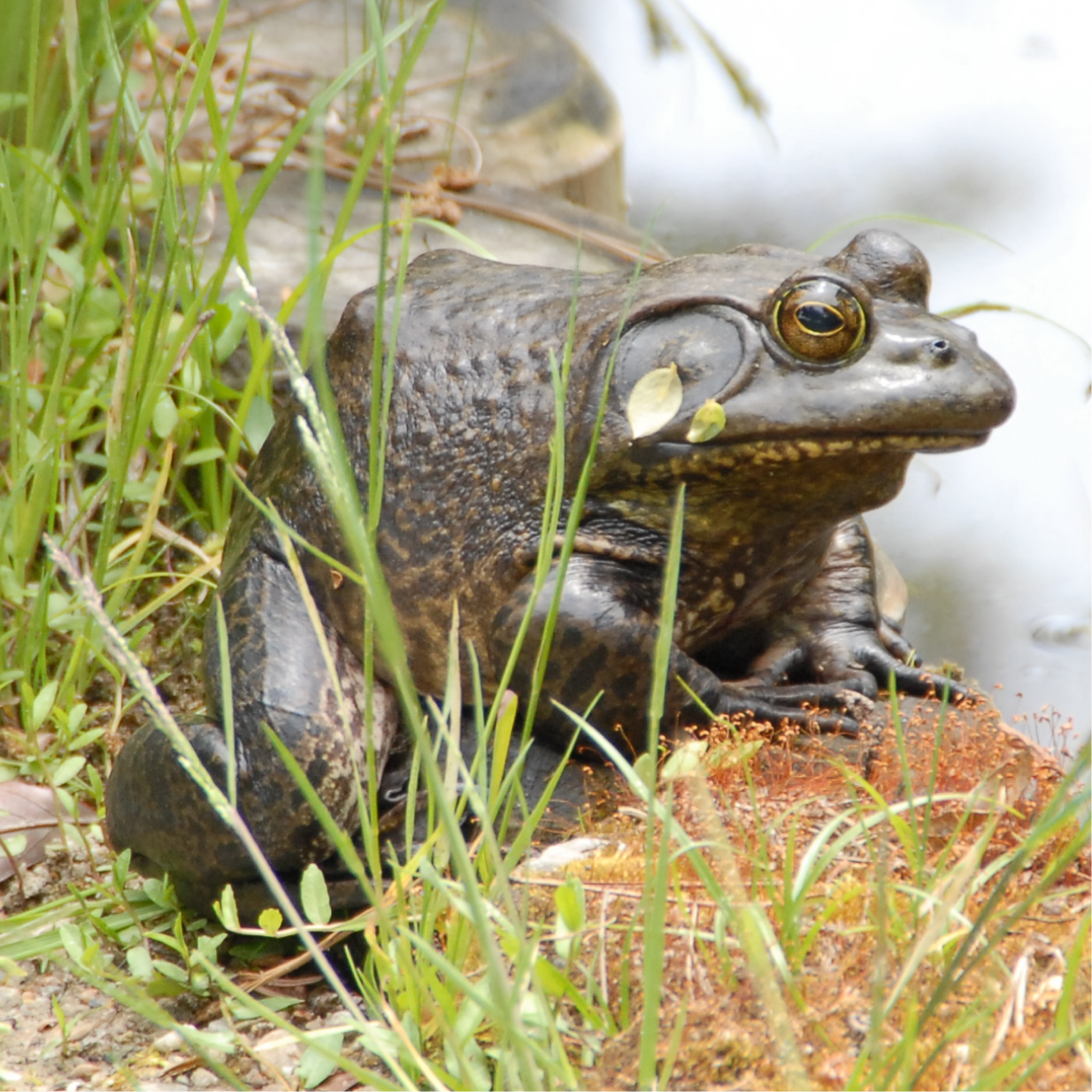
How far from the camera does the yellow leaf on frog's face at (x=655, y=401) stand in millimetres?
1950

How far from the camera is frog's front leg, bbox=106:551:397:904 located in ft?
6.67

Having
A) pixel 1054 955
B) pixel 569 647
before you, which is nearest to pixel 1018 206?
pixel 569 647

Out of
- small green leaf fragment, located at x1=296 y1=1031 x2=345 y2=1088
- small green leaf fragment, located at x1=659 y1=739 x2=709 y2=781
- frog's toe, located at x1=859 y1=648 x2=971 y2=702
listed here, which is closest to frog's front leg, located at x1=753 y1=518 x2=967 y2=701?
frog's toe, located at x1=859 y1=648 x2=971 y2=702

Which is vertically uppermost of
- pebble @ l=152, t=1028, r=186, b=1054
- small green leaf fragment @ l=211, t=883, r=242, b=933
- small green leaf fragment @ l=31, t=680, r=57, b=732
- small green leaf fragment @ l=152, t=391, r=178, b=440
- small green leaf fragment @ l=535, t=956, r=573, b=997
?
small green leaf fragment @ l=152, t=391, r=178, b=440

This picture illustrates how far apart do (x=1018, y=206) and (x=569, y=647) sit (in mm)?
3381

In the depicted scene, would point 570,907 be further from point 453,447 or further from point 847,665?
point 847,665

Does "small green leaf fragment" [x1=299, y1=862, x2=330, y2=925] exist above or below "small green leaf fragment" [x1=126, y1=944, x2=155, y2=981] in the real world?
above

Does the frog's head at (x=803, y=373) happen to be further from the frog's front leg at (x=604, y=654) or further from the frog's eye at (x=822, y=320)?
the frog's front leg at (x=604, y=654)

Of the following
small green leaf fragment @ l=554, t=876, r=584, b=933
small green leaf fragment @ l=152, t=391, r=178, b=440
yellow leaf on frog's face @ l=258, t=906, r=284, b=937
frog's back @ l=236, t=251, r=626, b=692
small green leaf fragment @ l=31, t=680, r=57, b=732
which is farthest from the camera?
small green leaf fragment @ l=152, t=391, r=178, b=440

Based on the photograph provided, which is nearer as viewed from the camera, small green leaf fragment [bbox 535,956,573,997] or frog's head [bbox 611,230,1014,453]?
small green leaf fragment [bbox 535,956,573,997]

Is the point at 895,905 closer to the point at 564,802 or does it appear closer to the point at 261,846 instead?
the point at 564,802

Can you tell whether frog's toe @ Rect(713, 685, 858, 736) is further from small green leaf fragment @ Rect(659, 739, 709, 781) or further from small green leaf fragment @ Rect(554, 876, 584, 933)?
small green leaf fragment @ Rect(554, 876, 584, 933)

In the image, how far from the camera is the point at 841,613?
94.7 inches

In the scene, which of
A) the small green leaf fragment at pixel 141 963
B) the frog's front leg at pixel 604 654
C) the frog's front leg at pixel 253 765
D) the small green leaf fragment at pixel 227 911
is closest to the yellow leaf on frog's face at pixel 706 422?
the frog's front leg at pixel 604 654
